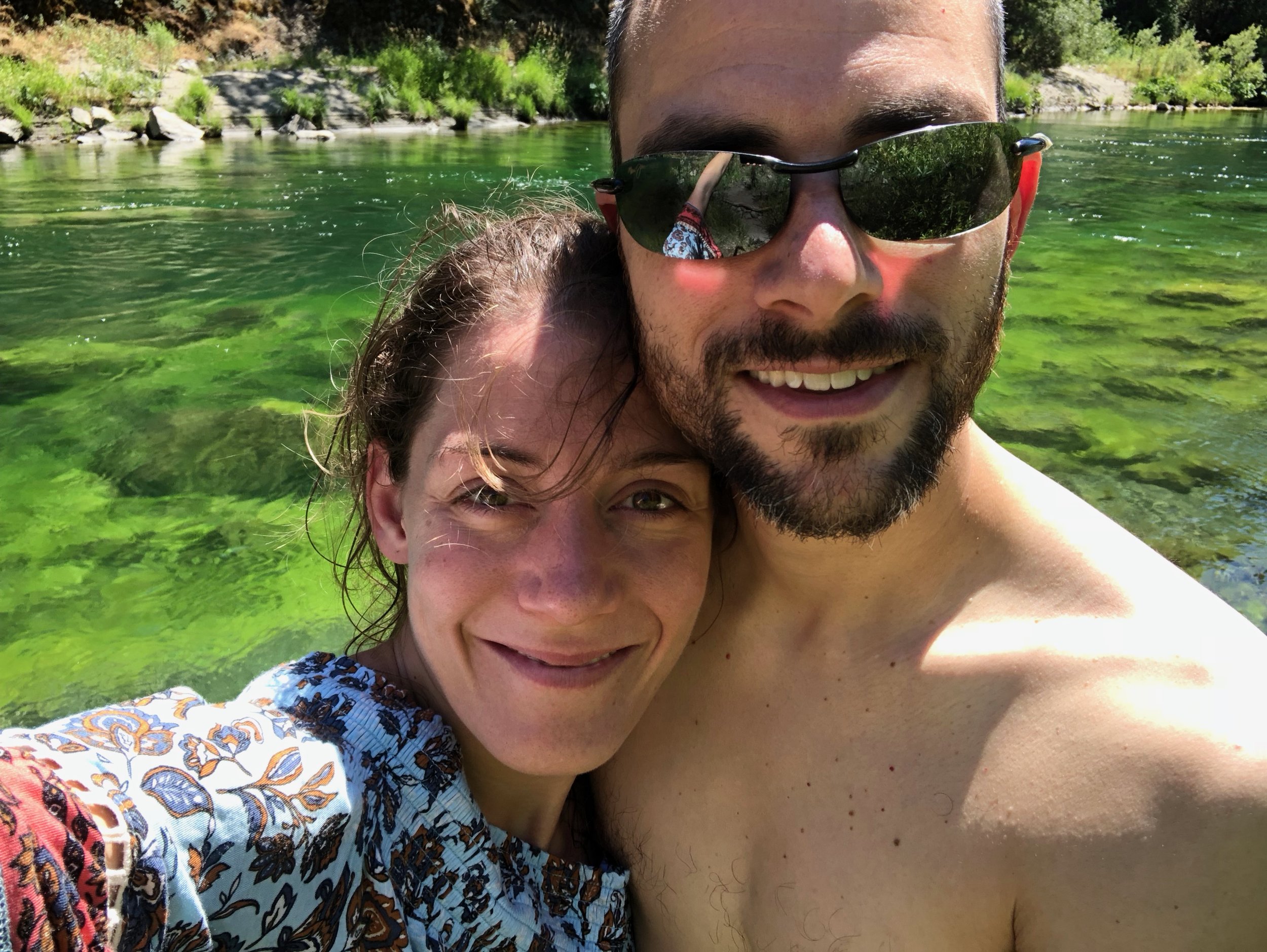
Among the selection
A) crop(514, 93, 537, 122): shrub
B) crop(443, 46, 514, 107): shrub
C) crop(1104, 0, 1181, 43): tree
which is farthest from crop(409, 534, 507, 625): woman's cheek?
crop(1104, 0, 1181, 43): tree

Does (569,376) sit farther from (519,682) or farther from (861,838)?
(861,838)

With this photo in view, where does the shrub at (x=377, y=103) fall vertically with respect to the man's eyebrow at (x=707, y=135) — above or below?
below

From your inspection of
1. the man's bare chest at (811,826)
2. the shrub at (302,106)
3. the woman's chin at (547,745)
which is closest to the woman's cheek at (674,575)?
the woman's chin at (547,745)

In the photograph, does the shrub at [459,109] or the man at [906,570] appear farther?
the shrub at [459,109]

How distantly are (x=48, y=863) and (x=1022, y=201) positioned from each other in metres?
1.80

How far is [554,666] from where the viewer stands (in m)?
1.58

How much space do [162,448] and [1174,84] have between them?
4272cm

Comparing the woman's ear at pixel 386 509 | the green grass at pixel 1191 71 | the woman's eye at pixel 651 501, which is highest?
the green grass at pixel 1191 71

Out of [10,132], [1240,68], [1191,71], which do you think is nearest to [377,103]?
[10,132]

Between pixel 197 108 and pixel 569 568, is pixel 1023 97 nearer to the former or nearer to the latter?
pixel 197 108

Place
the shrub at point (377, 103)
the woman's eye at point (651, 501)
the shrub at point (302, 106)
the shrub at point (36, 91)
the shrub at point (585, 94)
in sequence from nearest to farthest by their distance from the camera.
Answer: the woman's eye at point (651, 501) → the shrub at point (36, 91) → the shrub at point (302, 106) → the shrub at point (377, 103) → the shrub at point (585, 94)

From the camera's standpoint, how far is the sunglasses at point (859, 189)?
61.1 inches

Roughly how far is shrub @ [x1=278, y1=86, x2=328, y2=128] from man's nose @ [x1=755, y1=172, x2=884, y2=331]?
2097 centimetres

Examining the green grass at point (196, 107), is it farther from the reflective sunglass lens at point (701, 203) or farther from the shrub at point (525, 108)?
the reflective sunglass lens at point (701, 203)
